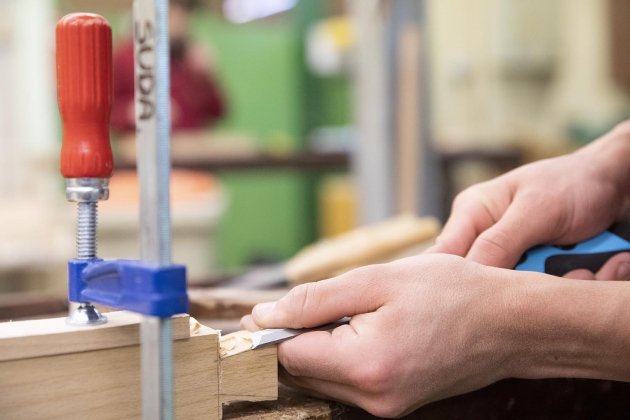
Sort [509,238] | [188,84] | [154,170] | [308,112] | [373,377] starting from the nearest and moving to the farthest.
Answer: [154,170] < [373,377] < [509,238] < [188,84] < [308,112]

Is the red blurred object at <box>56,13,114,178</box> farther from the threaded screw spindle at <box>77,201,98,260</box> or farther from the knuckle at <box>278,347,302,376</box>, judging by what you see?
the knuckle at <box>278,347,302,376</box>

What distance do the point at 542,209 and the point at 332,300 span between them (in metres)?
0.28

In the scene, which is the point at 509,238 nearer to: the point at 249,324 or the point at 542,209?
the point at 542,209

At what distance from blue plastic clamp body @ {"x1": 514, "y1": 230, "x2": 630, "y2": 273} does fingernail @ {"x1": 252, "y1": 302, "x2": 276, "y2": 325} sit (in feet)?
0.89

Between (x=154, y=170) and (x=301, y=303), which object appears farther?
(x=301, y=303)

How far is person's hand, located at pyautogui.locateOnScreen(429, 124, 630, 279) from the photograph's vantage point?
2.44 ft

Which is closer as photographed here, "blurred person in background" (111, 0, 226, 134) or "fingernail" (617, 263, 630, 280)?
"fingernail" (617, 263, 630, 280)

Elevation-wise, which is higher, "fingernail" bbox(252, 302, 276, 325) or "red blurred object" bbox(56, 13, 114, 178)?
"red blurred object" bbox(56, 13, 114, 178)

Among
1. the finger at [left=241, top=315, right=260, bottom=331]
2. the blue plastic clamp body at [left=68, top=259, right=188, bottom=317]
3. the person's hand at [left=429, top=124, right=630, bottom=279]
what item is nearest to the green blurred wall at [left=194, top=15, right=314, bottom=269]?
the person's hand at [left=429, top=124, right=630, bottom=279]

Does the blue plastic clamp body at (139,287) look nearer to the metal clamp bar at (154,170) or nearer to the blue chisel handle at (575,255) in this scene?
the metal clamp bar at (154,170)

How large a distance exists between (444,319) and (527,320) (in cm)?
7

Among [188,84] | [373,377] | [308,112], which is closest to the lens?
[373,377]

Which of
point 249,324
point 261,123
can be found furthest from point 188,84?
point 249,324

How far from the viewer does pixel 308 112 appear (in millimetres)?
5836
